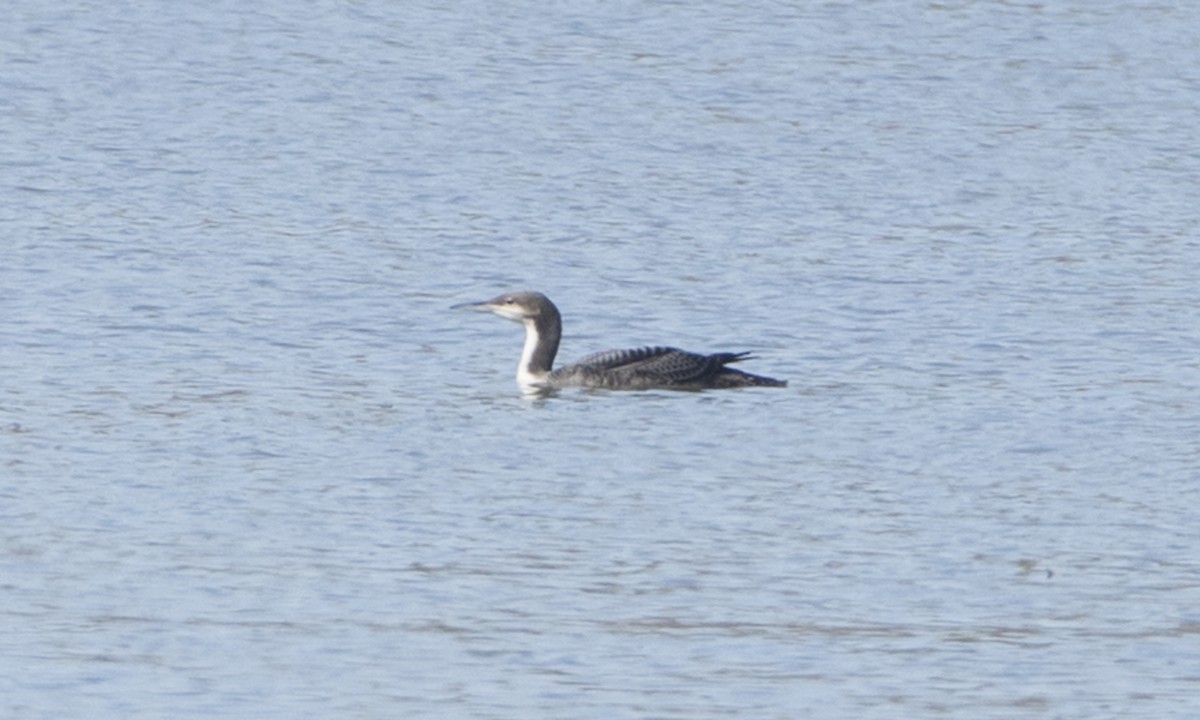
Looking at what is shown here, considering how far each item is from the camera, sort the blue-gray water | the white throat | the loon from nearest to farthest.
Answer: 1. the blue-gray water
2. the loon
3. the white throat

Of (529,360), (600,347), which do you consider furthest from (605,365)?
(600,347)

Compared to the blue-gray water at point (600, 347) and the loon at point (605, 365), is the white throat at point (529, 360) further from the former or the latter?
the blue-gray water at point (600, 347)

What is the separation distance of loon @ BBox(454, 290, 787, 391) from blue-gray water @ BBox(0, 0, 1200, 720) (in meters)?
0.13

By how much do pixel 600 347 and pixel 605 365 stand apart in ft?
4.65

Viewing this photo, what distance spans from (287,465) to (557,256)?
643 cm

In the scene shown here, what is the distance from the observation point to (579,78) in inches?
986

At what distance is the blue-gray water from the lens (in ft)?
29.1

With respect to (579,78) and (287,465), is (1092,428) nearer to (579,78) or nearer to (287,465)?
(287,465)

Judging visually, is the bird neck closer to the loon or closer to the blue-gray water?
the loon

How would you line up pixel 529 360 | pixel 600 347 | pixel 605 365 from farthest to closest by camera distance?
pixel 600 347 < pixel 529 360 < pixel 605 365

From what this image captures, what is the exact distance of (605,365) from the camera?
1479 centimetres

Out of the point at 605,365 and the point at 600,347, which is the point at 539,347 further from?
the point at 600,347

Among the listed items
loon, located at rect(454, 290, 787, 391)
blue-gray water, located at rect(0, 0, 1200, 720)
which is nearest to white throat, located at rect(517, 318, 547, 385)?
loon, located at rect(454, 290, 787, 391)

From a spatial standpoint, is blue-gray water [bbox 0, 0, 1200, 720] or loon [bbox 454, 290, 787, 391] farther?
loon [bbox 454, 290, 787, 391]
